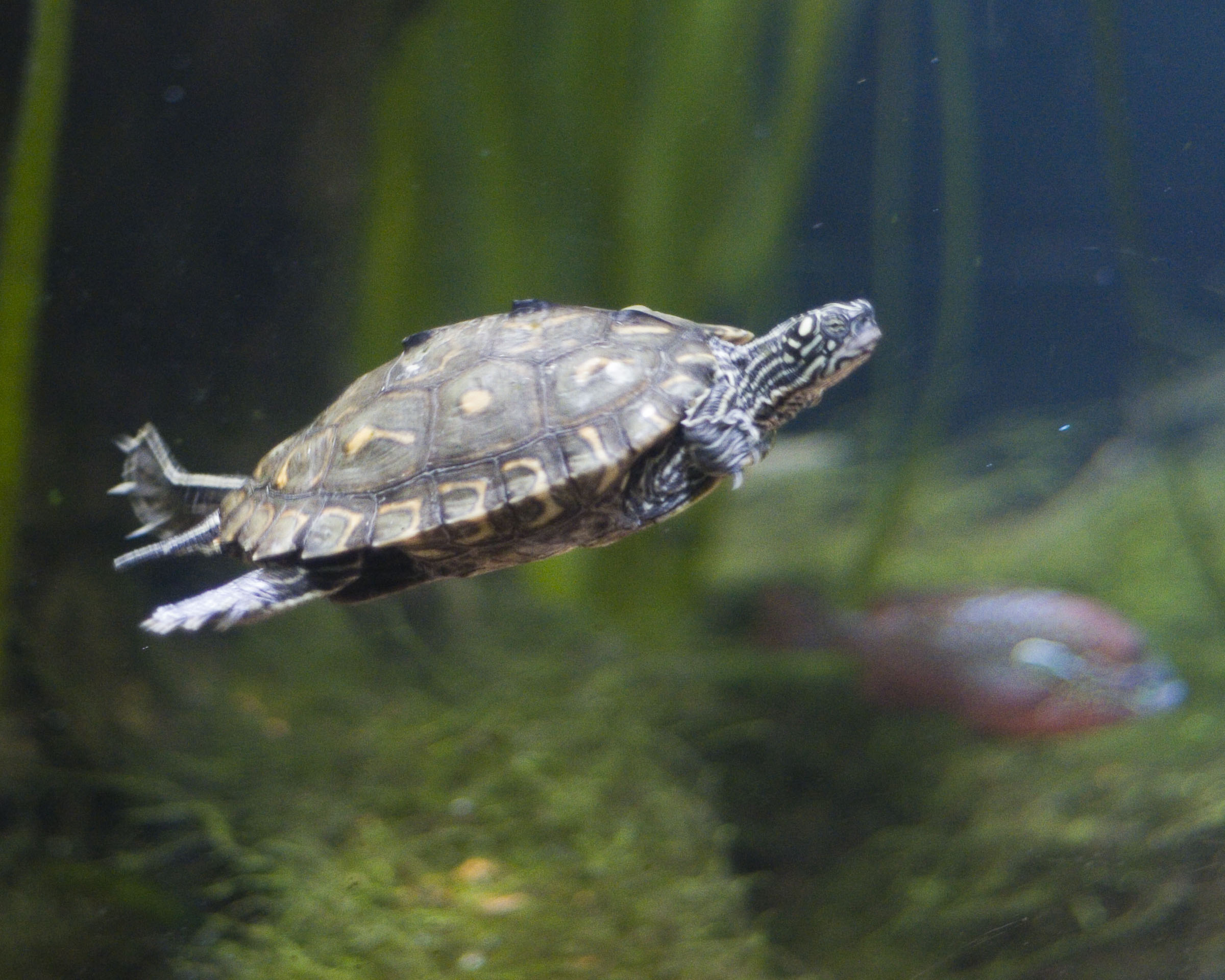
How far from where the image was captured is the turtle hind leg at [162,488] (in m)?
2.68

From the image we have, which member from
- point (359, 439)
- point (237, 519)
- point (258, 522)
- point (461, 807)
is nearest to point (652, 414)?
point (359, 439)

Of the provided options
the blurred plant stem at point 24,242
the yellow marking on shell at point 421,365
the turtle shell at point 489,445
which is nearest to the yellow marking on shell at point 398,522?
the turtle shell at point 489,445

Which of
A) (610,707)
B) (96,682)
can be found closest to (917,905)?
(610,707)

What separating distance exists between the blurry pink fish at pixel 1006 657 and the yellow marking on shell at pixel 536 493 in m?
2.79

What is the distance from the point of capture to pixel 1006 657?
4277 millimetres

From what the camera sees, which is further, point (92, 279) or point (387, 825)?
point (92, 279)

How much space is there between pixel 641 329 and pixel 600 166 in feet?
8.30

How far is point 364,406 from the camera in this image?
2.45 m

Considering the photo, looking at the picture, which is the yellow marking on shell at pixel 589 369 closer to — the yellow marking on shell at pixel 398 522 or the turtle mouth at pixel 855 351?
the yellow marking on shell at pixel 398 522

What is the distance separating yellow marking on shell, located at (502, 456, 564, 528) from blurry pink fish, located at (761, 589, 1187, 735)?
279cm

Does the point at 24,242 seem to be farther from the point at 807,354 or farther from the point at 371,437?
the point at 807,354

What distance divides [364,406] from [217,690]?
3.21 m

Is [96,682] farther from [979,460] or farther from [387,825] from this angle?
[979,460]

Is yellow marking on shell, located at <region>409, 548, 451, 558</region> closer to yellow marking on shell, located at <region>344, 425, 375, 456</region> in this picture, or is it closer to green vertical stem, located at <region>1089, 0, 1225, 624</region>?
yellow marking on shell, located at <region>344, 425, 375, 456</region>
